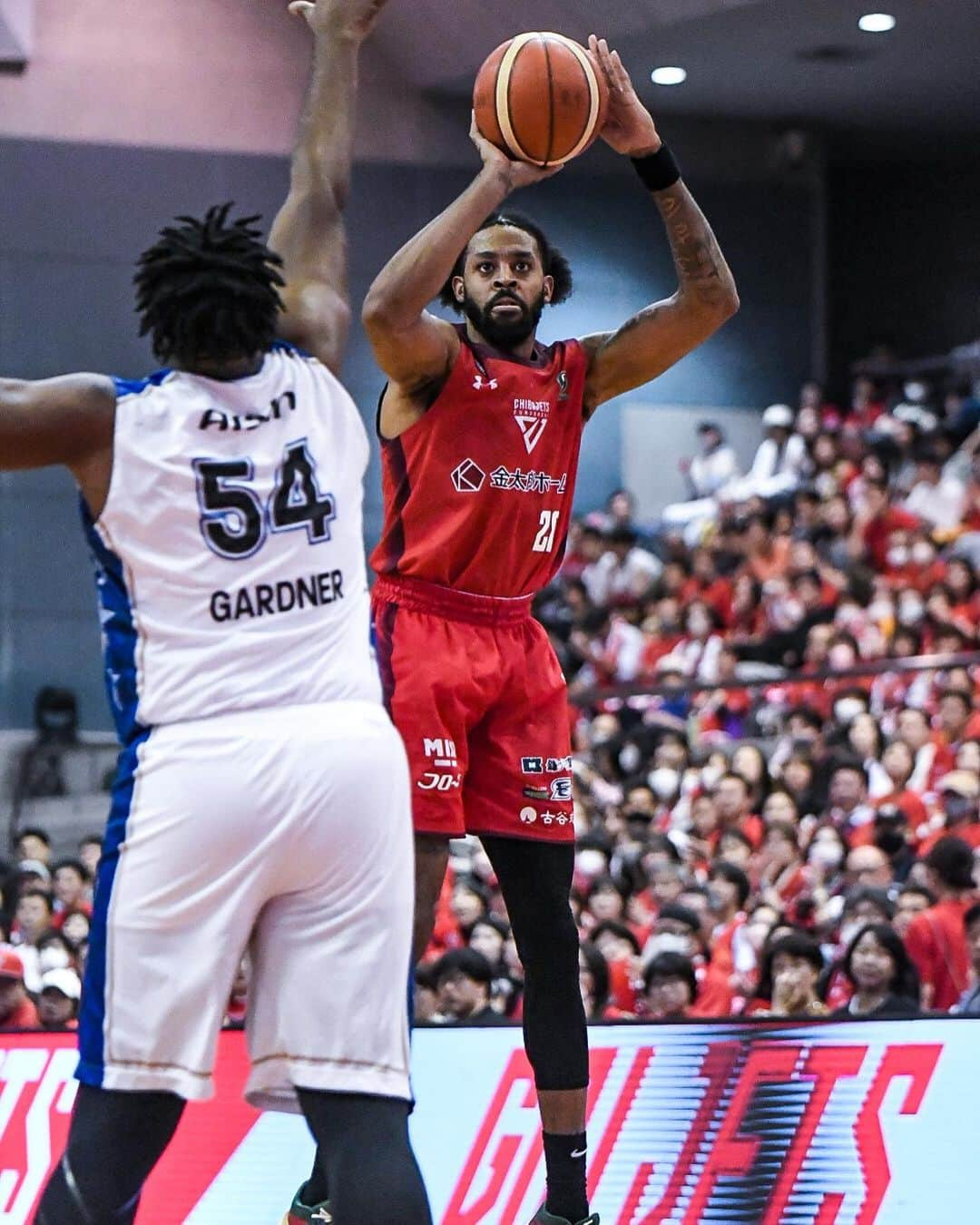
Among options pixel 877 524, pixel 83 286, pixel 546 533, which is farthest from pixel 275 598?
pixel 83 286

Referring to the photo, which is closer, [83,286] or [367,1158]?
[367,1158]

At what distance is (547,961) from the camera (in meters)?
4.93

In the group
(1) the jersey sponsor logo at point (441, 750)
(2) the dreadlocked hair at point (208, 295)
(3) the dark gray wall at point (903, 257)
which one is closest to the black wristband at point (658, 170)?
(1) the jersey sponsor logo at point (441, 750)

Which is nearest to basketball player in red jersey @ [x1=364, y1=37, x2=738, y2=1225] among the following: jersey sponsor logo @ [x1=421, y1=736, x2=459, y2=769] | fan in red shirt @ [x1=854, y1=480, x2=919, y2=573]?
jersey sponsor logo @ [x1=421, y1=736, x2=459, y2=769]

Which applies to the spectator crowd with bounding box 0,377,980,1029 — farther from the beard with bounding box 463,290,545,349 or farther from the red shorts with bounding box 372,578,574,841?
the beard with bounding box 463,290,545,349

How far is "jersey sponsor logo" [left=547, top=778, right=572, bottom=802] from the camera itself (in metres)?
5.02

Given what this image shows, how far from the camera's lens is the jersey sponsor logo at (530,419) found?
5.03 m

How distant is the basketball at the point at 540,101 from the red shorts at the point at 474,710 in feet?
3.39

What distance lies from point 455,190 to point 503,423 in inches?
679

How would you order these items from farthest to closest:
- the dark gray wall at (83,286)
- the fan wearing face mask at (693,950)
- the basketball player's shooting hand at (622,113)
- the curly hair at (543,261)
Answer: the dark gray wall at (83,286) < the fan wearing face mask at (693,950) < the curly hair at (543,261) < the basketball player's shooting hand at (622,113)

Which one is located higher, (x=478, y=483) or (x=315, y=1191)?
(x=478, y=483)

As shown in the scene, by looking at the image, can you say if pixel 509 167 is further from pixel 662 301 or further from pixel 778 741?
pixel 778 741

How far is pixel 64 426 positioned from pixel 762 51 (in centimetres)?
1751

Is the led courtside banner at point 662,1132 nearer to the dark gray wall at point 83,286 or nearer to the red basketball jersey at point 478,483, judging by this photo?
the red basketball jersey at point 478,483
